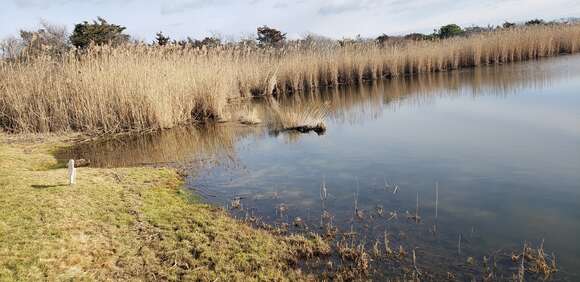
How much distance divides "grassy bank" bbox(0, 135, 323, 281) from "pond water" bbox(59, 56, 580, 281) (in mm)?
625

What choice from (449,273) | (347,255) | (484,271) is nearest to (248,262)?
(347,255)

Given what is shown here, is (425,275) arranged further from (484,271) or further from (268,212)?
(268,212)

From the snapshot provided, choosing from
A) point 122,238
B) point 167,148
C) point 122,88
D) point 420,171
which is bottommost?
point 420,171

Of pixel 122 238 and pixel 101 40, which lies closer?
pixel 122 238

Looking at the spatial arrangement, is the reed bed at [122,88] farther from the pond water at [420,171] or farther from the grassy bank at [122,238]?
the grassy bank at [122,238]

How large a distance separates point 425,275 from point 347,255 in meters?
0.66

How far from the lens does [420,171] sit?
20.8ft

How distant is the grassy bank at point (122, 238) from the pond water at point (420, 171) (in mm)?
625

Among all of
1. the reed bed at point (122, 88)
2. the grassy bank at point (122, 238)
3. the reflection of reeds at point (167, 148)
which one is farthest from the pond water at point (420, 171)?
the reed bed at point (122, 88)

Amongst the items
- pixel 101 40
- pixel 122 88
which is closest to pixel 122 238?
pixel 122 88

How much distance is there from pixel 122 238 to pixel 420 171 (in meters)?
4.01

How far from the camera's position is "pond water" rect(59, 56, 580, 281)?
4.23 m

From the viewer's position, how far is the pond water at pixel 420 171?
13.9 feet

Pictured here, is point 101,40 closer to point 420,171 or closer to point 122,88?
point 122,88
